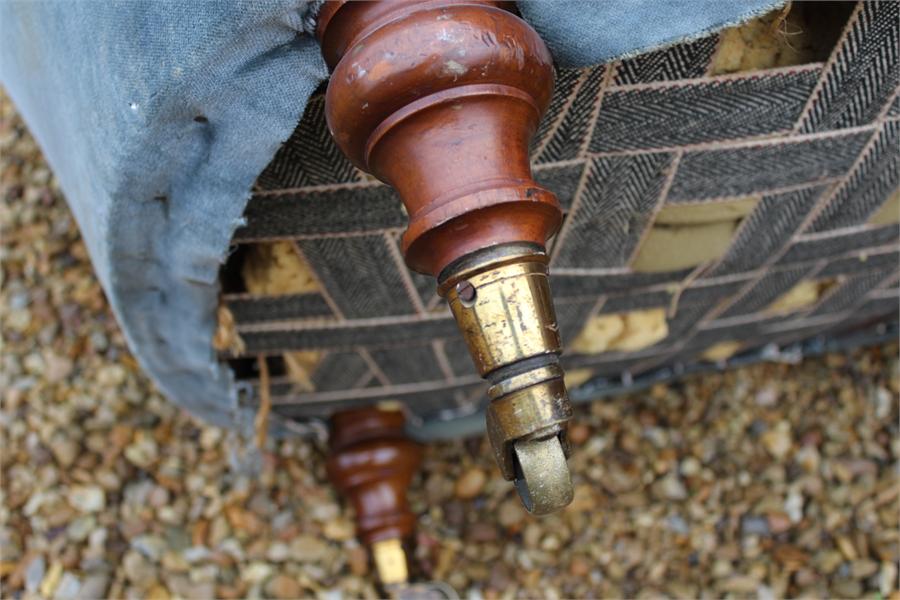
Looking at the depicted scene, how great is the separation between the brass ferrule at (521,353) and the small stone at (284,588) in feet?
3.17

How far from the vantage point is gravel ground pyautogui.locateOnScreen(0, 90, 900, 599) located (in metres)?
1.50

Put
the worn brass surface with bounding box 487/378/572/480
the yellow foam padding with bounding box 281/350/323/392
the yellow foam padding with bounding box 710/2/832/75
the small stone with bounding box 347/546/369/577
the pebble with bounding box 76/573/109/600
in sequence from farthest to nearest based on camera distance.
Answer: the small stone with bounding box 347/546/369/577 → the pebble with bounding box 76/573/109/600 → the yellow foam padding with bounding box 281/350/323/392 → the yellow foam padding with bounding box 710/2/832/75 → the worn brass surface with bounding box 487/378/572/480

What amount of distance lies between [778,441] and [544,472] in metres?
1.16

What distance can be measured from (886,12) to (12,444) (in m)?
1.52

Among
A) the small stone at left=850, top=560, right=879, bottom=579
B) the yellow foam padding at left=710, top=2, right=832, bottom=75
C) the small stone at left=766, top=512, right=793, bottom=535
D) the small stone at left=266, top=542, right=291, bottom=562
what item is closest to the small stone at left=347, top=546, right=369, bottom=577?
the small stone at left=266, top=542, right=291, bottom=562

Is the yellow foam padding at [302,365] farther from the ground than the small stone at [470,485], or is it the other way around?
the yellow foam padding at [302,365]

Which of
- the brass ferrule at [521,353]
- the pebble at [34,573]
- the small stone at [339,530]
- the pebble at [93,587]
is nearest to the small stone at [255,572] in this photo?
the small stone at [339,530]

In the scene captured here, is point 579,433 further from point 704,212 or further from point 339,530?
point 704,212

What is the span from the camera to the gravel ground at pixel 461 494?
4.93 feet

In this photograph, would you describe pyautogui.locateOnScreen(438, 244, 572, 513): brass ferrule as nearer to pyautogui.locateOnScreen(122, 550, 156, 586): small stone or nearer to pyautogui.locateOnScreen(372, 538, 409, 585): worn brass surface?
pyautogui.locateOnScreen(372, 538, 409, 585): worn brass surface

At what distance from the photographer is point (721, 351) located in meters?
1.57

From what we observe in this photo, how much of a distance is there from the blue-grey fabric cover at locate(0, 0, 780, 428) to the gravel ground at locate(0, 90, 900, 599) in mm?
763

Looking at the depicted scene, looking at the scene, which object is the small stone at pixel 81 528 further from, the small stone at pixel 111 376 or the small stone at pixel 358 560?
the small stone at pixel 358 560

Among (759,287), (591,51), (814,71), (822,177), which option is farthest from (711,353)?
(591,51)
